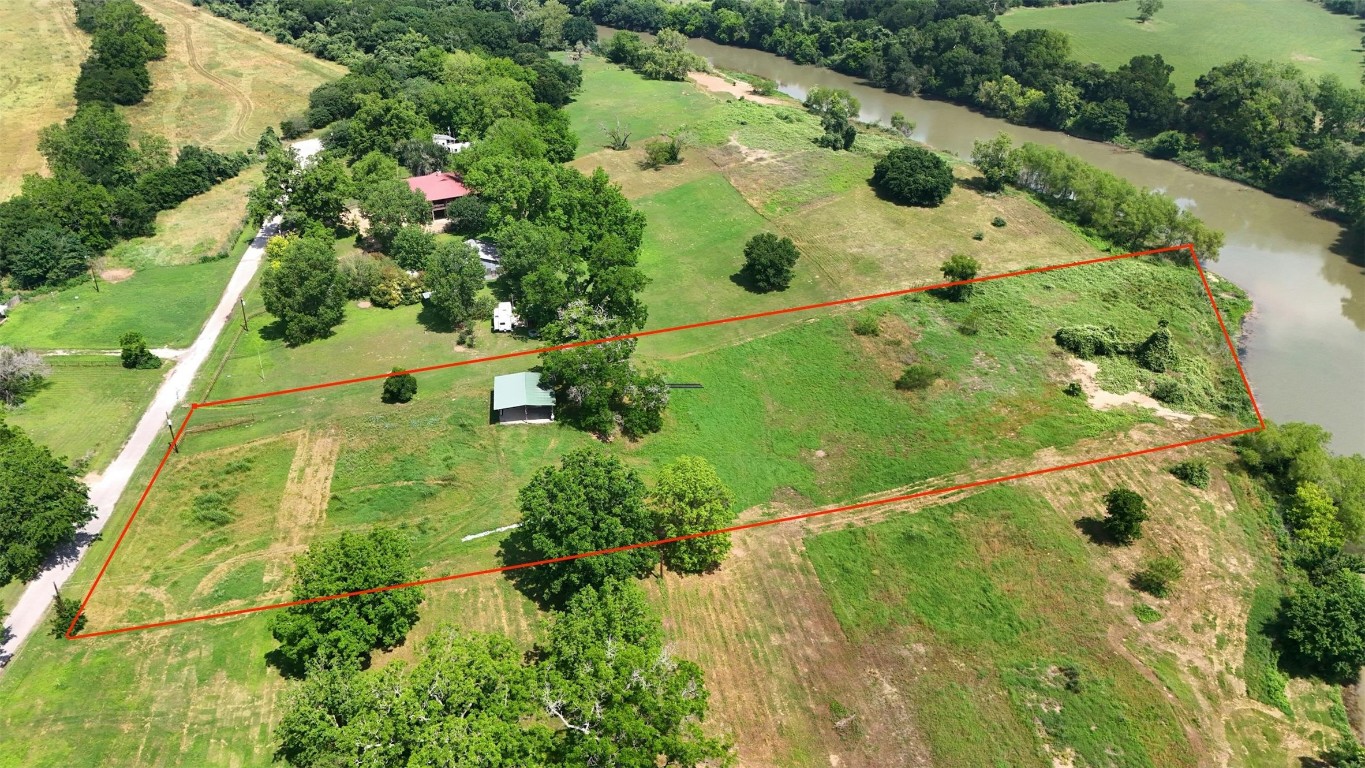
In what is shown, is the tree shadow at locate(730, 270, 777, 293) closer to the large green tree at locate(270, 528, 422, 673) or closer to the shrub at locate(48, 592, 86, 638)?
the large green tree at locate(270, 528, 422, 673)

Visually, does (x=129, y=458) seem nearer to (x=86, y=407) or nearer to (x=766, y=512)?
(x=86, y=407)

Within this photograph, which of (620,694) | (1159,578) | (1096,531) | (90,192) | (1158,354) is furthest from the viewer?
(90,192)

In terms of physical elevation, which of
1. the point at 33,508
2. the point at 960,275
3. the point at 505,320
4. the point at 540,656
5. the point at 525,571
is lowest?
the point at 525,571

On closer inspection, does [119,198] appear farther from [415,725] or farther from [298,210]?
[415,725]

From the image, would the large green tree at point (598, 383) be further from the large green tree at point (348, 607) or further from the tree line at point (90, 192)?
the tree line at point (90, 192)

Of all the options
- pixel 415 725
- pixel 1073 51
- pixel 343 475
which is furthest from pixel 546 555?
pixel 1073 51

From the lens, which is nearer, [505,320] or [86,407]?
[86,407]

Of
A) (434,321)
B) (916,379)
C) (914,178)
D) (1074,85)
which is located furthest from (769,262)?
(1074,85)

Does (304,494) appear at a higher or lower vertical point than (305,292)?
lower
